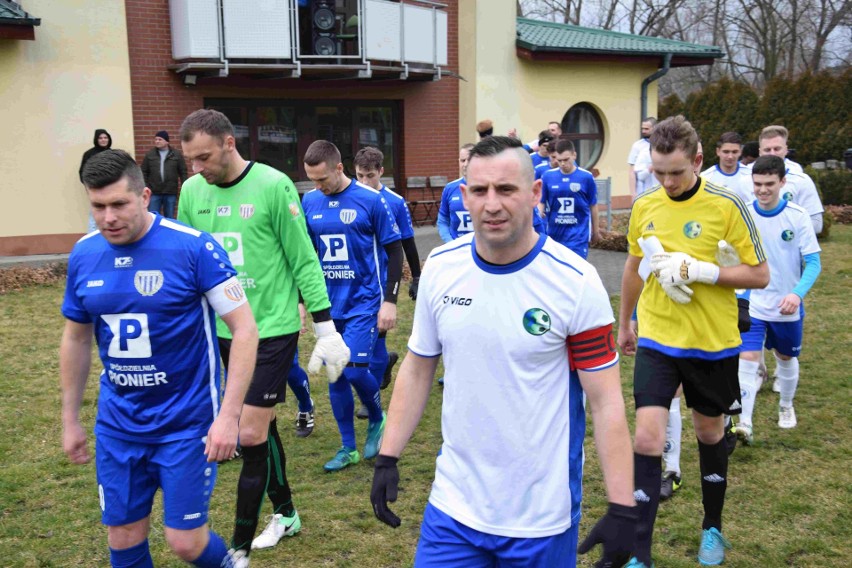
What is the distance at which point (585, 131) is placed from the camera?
78.4 ft

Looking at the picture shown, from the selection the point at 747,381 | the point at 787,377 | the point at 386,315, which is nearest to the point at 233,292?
the point at 386,315

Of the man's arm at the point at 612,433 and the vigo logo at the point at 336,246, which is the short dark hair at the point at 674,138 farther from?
the vigo logo at the point at 336,246

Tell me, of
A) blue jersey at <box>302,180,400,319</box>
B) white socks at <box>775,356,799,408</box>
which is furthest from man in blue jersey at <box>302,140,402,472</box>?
white socks at <box>775,356,799,408</box>

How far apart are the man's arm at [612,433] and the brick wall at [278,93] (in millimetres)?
15971

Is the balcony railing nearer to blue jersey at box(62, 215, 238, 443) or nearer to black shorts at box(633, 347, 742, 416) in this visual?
black shorts at box(633, 347, 742, 416)

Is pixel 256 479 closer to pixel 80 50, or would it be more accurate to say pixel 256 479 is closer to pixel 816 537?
pixel 816 537

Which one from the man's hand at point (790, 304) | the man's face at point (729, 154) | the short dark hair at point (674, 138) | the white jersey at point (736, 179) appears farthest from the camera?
the white jersey at point (736, 179)

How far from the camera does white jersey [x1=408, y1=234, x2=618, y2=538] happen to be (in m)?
2.98

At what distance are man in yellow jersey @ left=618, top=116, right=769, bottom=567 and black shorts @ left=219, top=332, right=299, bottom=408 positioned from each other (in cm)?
203

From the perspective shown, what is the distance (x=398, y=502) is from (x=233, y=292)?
2.48m

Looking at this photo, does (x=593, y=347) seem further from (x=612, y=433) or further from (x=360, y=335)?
(x=360, y=335)

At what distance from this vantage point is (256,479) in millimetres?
4871

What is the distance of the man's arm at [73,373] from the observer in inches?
155

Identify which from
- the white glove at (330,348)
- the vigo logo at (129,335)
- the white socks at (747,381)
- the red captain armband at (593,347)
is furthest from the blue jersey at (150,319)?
the white socks at (747,381)
